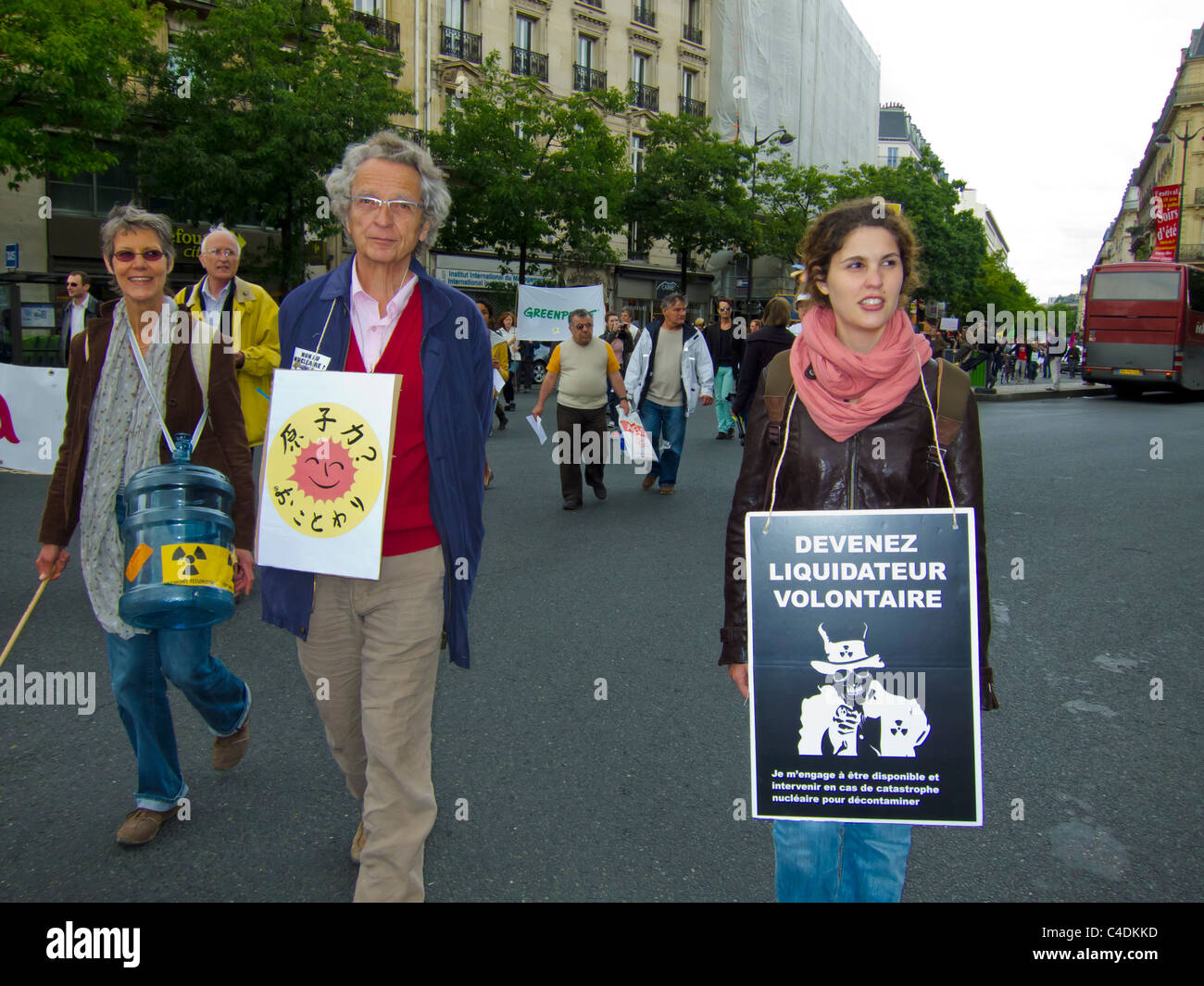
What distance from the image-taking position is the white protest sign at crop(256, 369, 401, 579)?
265cm

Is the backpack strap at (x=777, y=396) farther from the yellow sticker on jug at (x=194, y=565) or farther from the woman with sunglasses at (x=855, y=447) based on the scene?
the yellow sticker on jug at (x=194, y=565)

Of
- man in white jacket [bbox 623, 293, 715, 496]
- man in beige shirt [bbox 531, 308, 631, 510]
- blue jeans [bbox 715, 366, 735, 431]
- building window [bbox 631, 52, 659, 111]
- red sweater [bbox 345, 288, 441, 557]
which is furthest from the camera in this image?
building window [bbox 631, 52, 659, 111]

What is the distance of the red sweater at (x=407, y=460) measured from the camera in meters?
2.76

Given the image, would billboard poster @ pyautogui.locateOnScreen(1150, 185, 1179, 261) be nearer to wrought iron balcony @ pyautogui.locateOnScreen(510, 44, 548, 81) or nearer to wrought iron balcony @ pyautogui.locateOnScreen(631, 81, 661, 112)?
wrought iron balcony @ pyautogui.locateOnScreen(631, 81, 661, 112)

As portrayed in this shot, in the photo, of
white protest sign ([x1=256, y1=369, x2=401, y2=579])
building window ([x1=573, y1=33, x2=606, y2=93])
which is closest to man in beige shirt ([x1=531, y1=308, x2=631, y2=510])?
white protest sign ([x1=256, y1=369, x2=401, y2=579])

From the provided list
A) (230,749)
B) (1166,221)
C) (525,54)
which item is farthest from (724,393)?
(1166,221)

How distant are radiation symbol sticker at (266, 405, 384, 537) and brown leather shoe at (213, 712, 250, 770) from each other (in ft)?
4.34

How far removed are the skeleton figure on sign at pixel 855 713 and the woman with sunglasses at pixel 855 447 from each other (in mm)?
223

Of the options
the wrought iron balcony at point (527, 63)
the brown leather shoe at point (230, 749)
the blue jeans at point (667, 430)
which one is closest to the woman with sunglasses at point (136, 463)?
the brown leather shoe at point (230, 749)

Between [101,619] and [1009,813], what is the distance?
9.56 ft
